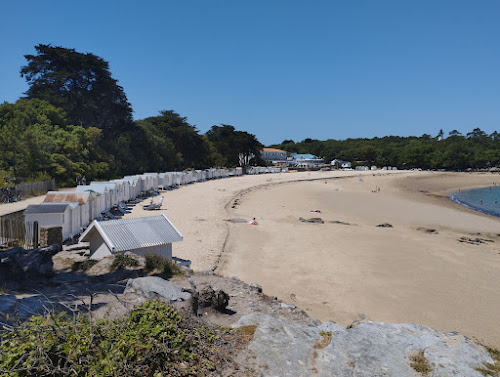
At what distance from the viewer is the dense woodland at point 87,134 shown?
34.3 m

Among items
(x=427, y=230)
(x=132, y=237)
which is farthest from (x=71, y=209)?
(x=427, y=230)

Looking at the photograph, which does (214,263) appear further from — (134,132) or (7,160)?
(134,132)

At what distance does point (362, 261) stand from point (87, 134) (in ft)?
132

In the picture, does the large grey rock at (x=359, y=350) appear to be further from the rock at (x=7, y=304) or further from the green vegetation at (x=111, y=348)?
the rock at (x=7, y=304)

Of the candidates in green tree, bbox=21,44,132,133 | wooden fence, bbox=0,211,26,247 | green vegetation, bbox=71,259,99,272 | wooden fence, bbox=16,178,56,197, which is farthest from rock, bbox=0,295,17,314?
green tree, bbox=21,44,132,133

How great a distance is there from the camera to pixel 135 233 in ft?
37.4

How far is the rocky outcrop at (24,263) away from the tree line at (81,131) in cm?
2617

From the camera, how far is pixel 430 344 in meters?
6.11

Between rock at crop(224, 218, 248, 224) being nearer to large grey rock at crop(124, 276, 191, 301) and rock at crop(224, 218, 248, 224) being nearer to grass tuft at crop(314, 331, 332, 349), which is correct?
large grey rock at crop(124, 276, 191, 301)

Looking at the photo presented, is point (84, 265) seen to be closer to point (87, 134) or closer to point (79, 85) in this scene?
point (87, 134)

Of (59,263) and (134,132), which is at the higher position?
(134,132)

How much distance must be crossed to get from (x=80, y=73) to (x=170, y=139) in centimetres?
1951

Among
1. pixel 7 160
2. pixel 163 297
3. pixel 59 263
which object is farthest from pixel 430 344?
pixel 7 160

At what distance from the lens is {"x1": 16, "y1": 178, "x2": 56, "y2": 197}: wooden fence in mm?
28219
